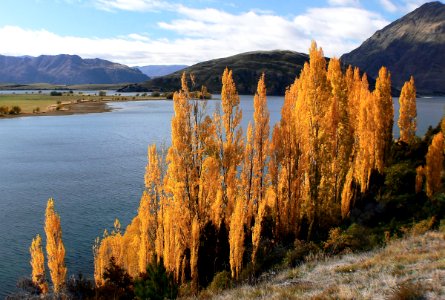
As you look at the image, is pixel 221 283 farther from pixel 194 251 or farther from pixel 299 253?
pixel 299 253

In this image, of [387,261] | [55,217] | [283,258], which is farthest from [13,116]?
[387,261]

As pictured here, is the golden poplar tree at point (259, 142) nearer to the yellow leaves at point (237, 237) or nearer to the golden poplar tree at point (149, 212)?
the yellow leaves at point (237, 237)

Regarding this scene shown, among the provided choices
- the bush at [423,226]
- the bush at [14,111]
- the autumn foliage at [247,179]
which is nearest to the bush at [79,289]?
the autumn foliage at [247,179]

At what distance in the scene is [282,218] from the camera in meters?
35.9

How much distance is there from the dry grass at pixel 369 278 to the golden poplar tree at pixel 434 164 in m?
13.0

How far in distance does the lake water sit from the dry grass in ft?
66.1

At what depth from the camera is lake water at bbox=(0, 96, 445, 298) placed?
1513 inches

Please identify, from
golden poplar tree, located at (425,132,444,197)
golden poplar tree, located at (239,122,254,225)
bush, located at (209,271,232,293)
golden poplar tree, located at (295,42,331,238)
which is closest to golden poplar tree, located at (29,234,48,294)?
bush, located at (209,271,232,293)

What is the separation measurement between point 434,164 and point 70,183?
1893 inches

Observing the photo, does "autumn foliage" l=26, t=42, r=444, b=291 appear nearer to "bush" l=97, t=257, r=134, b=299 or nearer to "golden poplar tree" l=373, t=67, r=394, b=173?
"golden poplar tree" l=373, t=67, r=394, b=173

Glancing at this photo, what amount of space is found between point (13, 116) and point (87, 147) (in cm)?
7460

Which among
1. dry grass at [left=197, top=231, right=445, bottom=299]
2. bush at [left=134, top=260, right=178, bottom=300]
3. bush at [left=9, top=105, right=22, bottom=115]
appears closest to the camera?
dry grass at [left=197, top=231, right=445, bottom=299]

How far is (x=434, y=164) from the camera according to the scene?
38719 millimetres

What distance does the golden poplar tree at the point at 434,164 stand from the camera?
38.6 metres
